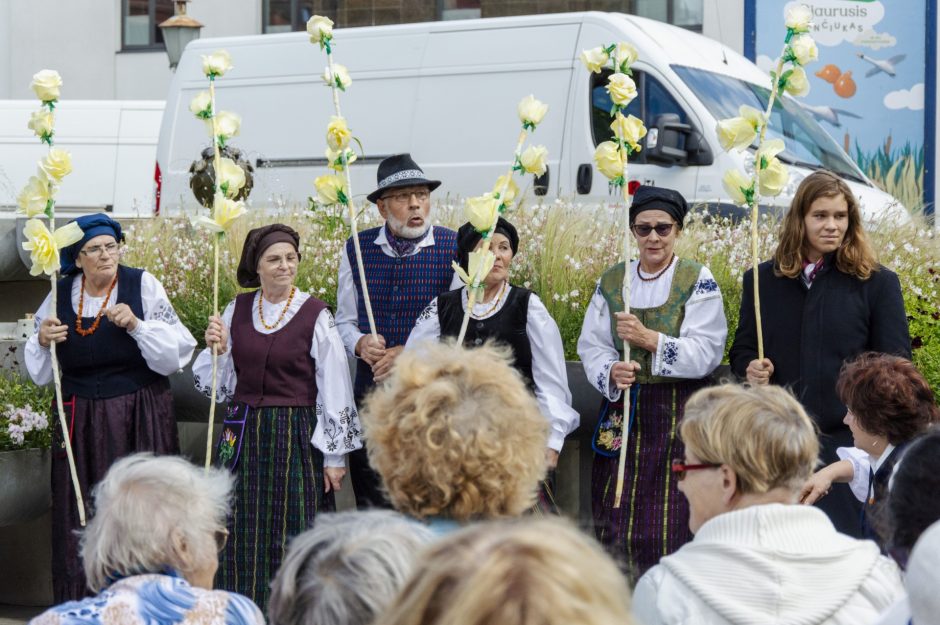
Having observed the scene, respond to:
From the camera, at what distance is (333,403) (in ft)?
16.7

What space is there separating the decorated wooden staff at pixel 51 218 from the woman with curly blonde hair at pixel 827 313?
2.46 m

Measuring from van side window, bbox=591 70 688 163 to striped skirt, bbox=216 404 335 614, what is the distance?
502 centimetres

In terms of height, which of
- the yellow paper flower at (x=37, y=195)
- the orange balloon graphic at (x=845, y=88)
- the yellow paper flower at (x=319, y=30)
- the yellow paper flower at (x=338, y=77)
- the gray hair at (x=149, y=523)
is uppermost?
the orange balloon graphic at (x=845, y=88)

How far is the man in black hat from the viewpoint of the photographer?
17.7 feet

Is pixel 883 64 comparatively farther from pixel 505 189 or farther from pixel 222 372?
pixel 222 372

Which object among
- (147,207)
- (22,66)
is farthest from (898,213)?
(22,66)

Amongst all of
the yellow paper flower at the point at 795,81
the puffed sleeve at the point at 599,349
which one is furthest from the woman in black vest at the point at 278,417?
the yellow paper flower at the point at 795,81

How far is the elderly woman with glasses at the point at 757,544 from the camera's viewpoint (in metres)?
2.48

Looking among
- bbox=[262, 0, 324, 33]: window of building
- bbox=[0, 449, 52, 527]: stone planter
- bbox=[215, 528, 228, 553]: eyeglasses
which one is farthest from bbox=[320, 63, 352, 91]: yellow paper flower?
bbox=[262, 0, 324, 33]: window of building

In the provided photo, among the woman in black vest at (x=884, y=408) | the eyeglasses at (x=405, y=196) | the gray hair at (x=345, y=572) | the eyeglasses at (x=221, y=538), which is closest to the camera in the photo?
the gray hair at (x=345, y=572)

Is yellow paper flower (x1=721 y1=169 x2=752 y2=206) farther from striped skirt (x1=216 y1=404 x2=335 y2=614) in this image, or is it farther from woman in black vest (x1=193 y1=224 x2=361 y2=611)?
striped skirt (x1=216 y1=404 x2=335 y2=614)

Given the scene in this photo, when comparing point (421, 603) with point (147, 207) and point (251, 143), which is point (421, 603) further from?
A: point (147, 207)

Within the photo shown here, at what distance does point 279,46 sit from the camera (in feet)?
36.4

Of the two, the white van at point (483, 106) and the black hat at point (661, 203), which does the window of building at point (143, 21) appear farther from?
the black hat at point (661, 203)
